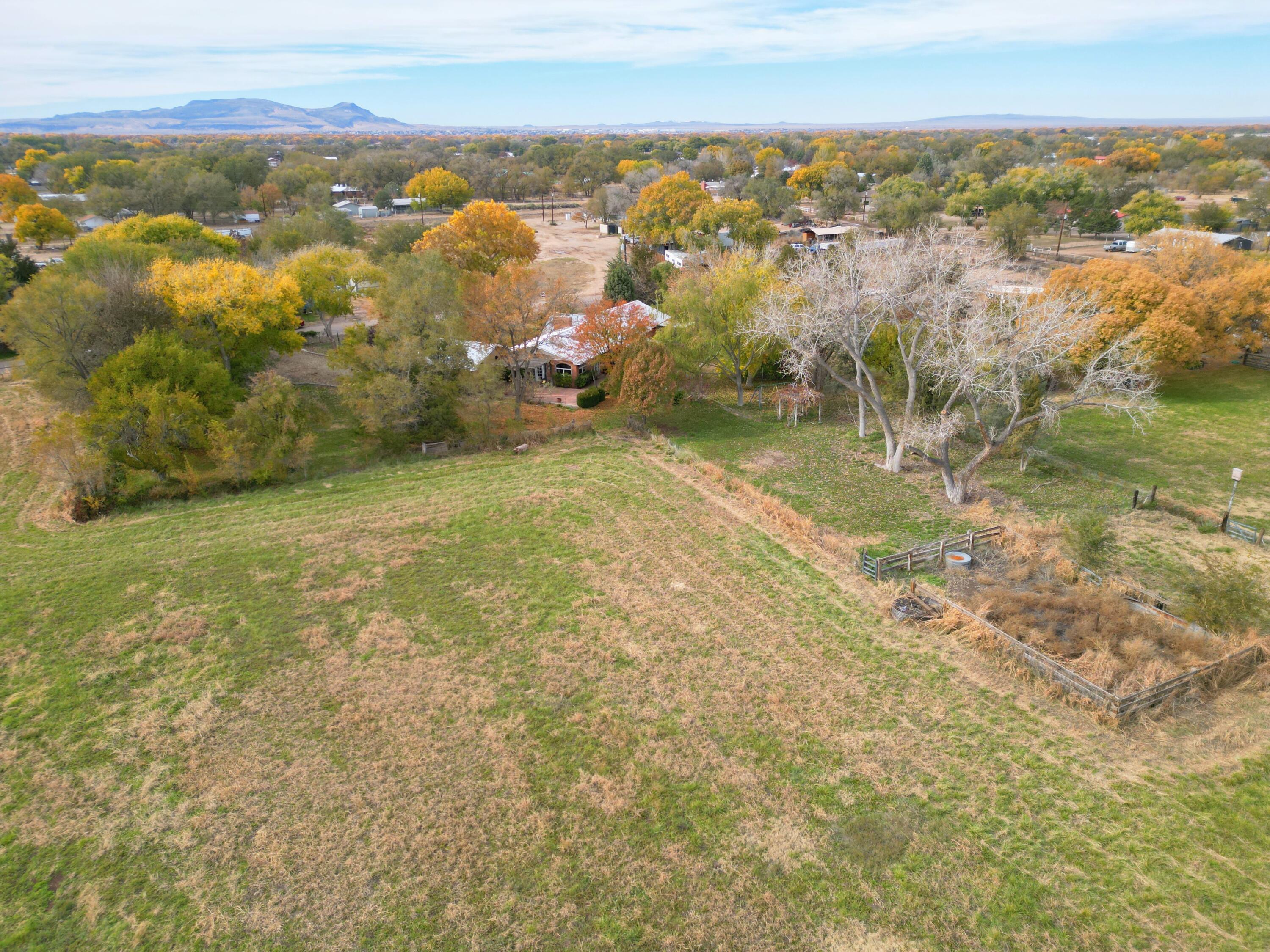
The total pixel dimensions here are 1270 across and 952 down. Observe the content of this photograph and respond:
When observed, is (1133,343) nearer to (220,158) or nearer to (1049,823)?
(1049,823)

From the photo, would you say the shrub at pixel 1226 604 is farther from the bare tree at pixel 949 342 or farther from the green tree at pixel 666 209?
the green tree at pixel 666 209

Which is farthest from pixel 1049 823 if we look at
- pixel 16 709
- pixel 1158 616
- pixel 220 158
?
pixel 220 158

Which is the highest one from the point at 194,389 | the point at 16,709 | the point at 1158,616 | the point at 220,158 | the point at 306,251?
the point at 220,158

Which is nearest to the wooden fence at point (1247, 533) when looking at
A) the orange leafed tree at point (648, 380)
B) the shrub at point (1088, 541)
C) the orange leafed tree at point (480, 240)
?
the shrub at point (1088, 541)

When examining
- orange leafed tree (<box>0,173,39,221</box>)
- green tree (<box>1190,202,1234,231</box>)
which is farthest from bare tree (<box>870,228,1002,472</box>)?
orange leafed tree (<box>0,173,39,221</box>)

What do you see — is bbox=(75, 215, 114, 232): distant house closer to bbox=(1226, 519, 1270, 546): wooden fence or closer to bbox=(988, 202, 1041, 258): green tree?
bbox=(988, 202, 1041, 258): green tree

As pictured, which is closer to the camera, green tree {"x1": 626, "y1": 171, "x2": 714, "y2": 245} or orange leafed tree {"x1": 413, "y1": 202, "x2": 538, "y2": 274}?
orange leafed tree {"x1": 413, "y1": 202, "x2": 538, "y2": 274}

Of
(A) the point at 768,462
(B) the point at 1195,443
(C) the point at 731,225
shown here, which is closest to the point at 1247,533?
(B) the point at 1195,443
